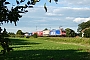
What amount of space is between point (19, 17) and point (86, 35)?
96.2m

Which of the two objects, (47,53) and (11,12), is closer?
(11,12)

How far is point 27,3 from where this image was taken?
227 inches

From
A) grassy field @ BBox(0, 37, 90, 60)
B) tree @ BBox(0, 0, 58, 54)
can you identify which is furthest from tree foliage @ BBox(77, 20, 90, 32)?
A: tree @ BBox(0, 0, 58, 54)

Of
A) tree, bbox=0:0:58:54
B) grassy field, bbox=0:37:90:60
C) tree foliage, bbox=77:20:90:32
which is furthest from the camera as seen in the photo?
tree foliage, bbox=77:20:90:32

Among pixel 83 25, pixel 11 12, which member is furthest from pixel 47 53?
pixel 83 25

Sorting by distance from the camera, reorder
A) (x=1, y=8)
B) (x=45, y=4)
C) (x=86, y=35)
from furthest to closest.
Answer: (x=86, y=35) < (x=1, y=8) < (x=45, y=4)

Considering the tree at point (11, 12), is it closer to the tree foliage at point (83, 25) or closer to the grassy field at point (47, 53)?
the grassy field at point (47, 53)

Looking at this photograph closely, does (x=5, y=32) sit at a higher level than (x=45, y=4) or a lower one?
lower

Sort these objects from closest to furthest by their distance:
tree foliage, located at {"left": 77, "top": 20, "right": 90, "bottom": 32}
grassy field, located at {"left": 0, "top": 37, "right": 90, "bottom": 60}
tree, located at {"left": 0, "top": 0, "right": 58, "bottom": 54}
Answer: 1. tree, located at {"left": 0, "top": 0, "right": 58, "bottom": 54}
2. grassy field, located at {"left": 0, "top": 37, "right": 90, "bottom": 60}
3. tree foliage, located at {"left": 77, "top": 20, "right": 90, "bottom": 32}

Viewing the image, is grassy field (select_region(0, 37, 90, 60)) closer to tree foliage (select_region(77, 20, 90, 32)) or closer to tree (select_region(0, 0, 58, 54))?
tree (select_region(0, 0, 58, 54))

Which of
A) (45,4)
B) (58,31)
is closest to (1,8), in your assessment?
(45,4)

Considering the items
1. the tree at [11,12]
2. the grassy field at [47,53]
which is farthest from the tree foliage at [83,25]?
the tree at [11,12]

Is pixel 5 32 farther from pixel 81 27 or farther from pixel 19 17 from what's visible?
pixel 81 27

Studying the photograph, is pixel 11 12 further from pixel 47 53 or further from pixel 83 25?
pixel 83 25
